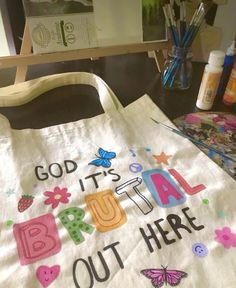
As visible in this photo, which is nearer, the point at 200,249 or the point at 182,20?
the point at 200,249

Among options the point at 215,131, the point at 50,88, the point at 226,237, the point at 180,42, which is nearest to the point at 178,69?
the point at 180,42

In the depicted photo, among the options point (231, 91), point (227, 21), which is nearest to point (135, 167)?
point (231, 91)

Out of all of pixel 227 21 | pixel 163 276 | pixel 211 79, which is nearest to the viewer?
pixel 163 276

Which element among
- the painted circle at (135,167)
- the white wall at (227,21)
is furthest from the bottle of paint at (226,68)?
the painted circle at (135,167)

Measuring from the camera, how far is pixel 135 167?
1.46 ft

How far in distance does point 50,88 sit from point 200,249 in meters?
0.45

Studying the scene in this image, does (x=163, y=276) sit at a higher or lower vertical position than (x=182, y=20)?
lower

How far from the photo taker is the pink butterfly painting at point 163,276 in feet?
1.04

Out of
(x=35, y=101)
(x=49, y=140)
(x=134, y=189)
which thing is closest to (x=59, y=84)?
(x=35, y=101)

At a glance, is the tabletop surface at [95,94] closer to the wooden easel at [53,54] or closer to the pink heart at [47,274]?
the wooden easel at [53,54]

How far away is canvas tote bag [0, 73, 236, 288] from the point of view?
A: 12.8 inches

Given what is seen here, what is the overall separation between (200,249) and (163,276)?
0.19 ft

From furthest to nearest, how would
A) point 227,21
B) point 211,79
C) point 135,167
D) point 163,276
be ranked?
point 227,21
point 211,79
point 135,167
point 163,276

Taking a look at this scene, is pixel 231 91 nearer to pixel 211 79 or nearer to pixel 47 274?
pixel 211 79
